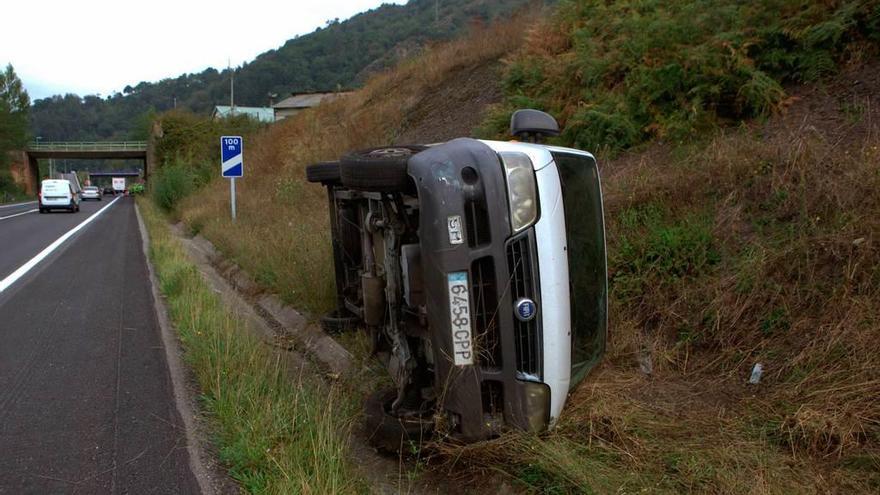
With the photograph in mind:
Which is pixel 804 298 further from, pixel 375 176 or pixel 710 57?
pixel 710 57

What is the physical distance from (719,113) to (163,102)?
137207 mm

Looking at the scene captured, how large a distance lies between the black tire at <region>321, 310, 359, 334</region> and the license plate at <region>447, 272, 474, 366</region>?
2721mm

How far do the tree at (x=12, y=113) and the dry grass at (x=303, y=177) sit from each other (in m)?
50.3

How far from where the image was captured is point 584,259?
377 centimetres

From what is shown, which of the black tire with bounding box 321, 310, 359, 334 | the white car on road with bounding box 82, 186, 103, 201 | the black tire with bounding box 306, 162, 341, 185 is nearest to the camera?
the black tire with bounding box 306, 162, 341, 185

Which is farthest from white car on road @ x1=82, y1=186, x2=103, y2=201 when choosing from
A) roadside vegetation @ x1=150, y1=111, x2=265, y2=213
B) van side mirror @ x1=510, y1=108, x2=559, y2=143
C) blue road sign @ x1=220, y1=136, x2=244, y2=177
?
van side mirror @ x1=510, y1=108, x2=559, y2=143

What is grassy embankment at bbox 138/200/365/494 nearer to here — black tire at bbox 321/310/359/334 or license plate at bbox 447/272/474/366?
black tire at bbox 321/310/359/334

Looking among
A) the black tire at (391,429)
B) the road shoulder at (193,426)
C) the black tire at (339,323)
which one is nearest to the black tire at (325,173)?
the black tire at (339,323)

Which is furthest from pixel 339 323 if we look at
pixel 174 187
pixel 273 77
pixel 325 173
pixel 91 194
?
pixel 273 77

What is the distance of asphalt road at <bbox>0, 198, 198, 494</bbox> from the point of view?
3.53m

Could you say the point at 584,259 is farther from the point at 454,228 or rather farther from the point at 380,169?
the point at 380,169

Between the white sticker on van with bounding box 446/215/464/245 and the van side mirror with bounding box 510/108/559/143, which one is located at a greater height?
the van side mirror with bounding box 510/108/559/143

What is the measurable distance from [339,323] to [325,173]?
138 cm

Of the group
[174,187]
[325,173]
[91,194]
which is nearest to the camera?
[325,173]
